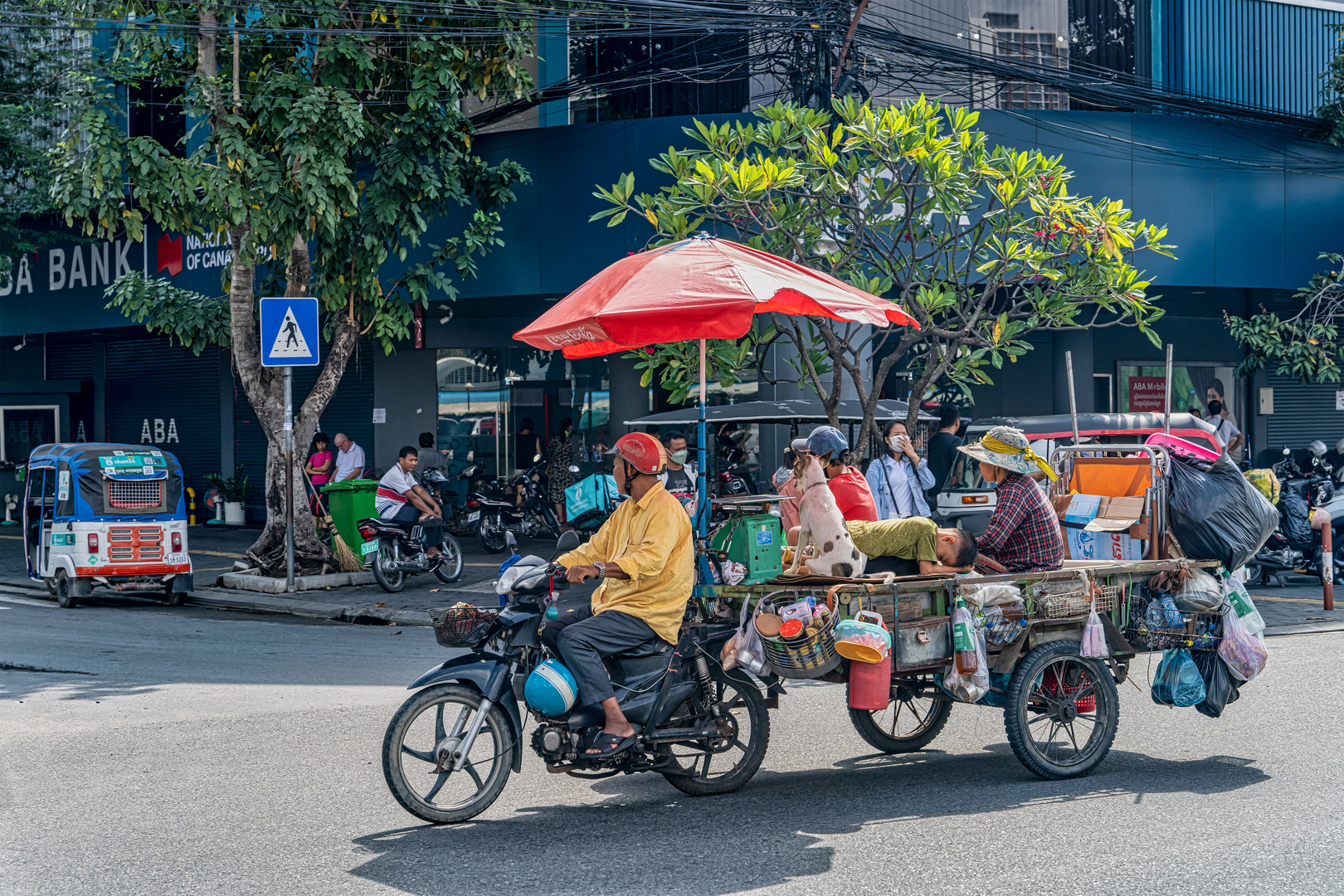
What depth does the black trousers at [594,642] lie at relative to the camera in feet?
18.3

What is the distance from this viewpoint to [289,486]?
14.2 metres

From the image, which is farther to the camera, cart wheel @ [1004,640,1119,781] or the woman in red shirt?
the woman in red shirt

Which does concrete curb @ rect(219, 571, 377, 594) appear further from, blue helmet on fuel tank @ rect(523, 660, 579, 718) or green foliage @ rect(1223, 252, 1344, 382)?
green foliage @ rect(1223, 252, 1344, 382)

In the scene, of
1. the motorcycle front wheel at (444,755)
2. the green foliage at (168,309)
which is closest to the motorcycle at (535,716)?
the motorcycle front wheel at (444,755)

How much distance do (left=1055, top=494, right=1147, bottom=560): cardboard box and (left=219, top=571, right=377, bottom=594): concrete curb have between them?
928 centimetres

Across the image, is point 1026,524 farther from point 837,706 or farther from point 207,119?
point 207,119

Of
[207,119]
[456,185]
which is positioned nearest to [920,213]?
[456,185]

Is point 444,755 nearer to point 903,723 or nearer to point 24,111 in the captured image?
point 903,723

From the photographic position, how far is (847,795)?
611 centimetres

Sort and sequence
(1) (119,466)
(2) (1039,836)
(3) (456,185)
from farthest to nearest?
(3) (456,185) → (1) (119,466) → (2) (1039,836)

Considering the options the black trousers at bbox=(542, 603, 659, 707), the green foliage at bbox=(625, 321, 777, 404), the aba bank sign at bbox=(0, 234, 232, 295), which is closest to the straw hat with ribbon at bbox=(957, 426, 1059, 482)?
the black trousers at bbox=(542, 603, 659, 707)

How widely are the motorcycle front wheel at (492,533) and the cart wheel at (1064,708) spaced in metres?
12.1

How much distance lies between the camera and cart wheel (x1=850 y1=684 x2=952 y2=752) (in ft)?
22.8

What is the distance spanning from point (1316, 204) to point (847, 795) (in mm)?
16824
